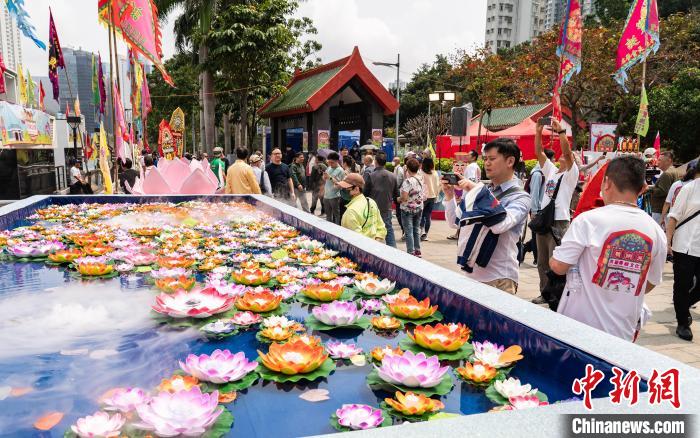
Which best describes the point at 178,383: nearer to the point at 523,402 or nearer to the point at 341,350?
the point at 341,350

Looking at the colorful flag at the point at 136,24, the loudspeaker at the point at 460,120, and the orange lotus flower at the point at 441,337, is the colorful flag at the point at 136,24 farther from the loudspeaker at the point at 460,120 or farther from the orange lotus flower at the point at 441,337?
the orange lotus flower at the point at 441,337

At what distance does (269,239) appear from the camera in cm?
497

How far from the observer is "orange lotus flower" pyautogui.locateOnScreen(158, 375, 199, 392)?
6.07 feet

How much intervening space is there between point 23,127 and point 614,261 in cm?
2772

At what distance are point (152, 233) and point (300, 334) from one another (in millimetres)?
3187

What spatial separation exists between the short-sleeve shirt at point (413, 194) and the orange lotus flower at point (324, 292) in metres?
5.67

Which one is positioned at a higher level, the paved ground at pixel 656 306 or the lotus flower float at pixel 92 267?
the lotus flower float at pixel 92 267

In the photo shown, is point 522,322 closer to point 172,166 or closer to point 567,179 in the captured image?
point 567,179

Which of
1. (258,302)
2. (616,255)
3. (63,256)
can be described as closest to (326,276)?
(258,302)

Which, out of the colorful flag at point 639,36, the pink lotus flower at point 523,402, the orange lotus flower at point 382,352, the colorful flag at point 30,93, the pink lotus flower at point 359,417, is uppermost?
the colorful flag at point 30,93

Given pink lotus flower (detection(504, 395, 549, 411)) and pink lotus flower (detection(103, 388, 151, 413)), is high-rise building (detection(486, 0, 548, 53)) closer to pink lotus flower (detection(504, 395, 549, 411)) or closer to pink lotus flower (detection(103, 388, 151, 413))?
pink lotus flower (detection(504, 395, 549, 411))

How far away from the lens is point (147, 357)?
7.40 ft

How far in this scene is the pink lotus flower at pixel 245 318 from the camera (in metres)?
2.60

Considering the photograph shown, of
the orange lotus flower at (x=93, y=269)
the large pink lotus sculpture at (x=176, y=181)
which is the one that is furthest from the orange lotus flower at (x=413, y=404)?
the large pink lotus sculpture at (x=176, y=181)
